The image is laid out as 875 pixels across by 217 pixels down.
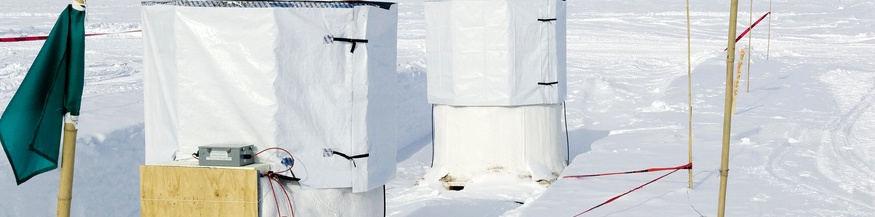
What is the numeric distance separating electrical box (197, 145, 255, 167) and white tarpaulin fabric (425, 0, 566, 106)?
562 centimetres

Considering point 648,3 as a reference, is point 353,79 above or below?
below

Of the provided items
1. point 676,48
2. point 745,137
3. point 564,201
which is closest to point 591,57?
point 676,48

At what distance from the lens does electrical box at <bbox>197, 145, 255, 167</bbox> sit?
546 centimetres

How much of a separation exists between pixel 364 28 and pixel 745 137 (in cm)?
695

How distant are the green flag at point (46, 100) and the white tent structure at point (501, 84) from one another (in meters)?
6.37

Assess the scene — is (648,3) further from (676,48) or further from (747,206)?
(747,206)

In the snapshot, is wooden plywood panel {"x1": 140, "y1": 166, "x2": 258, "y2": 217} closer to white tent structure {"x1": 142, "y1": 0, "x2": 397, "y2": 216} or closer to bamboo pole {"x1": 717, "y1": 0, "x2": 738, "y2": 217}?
white tent structure {"x1": 142, "y1": 0, "x2": 397, "y2": 216}

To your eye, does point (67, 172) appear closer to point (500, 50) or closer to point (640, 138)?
point (500, 50)

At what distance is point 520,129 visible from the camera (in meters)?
11.0

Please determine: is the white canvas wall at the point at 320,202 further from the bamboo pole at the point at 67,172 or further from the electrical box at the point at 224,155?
the bamboo pole at the point at 67,172

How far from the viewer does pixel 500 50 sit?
430 inches

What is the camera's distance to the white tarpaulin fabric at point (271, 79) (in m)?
5.57

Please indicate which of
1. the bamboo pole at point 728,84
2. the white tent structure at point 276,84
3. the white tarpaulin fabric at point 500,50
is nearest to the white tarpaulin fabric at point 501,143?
the white tarpaulin fabric at point 500,50

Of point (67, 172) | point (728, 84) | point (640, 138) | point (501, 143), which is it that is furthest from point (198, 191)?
point (640, 138)
